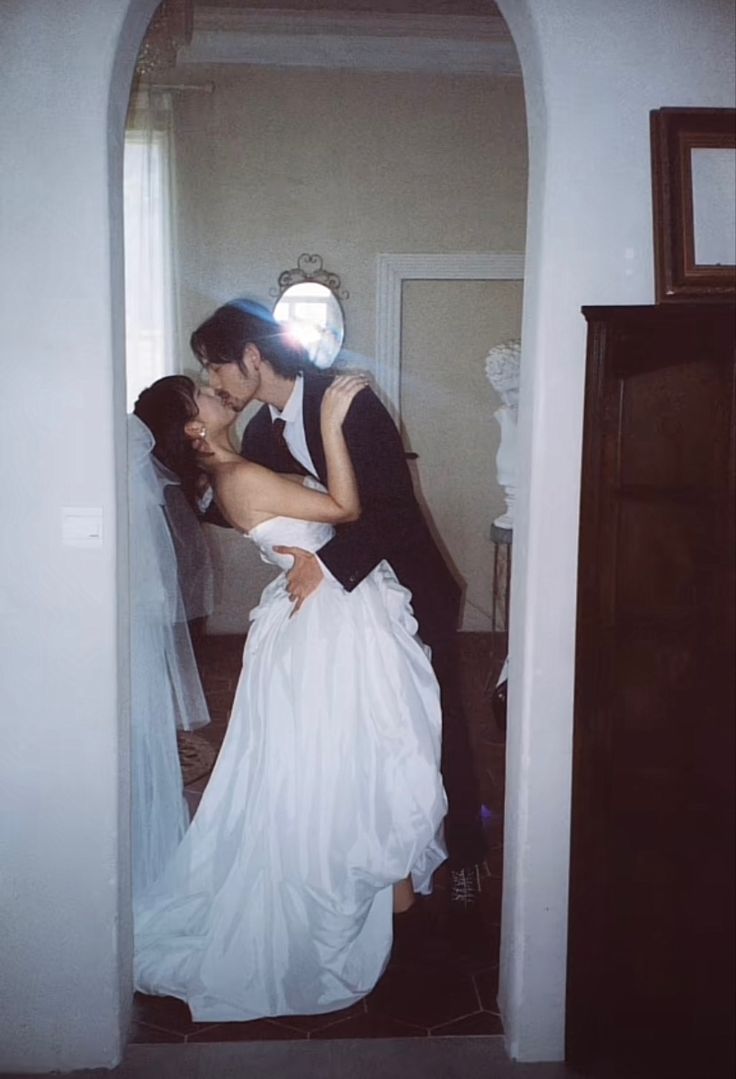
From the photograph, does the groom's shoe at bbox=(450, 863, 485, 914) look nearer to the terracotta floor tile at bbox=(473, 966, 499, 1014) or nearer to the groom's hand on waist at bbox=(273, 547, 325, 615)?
the terracotta floor tile at bbox=(473, 966, 499, 1014)

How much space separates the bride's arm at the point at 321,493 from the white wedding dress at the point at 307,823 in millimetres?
234

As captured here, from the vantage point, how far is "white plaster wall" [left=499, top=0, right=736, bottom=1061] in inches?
85.4

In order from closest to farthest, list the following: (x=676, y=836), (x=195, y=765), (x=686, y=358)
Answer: (x=686, y=358)
(x=676, y=836)
(x=195, y=765)

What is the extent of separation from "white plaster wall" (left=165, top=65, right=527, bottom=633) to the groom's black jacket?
3361 millimetres

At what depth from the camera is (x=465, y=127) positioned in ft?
20.3

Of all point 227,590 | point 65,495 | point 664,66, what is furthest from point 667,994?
point 227,590

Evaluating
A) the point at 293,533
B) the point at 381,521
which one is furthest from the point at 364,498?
the point at 293,533

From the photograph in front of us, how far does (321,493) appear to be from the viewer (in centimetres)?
304

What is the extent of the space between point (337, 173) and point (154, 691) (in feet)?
13.5

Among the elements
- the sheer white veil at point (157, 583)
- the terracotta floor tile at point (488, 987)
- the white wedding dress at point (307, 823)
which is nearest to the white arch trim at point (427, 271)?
the sheer white veil at point (157, 583)

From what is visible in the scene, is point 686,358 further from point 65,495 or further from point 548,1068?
point 548,1068

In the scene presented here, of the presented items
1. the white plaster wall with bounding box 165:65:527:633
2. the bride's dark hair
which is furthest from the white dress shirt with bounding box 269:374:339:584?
the white plaster wall with bounding box 165:65:527:633

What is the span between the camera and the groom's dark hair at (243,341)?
312 centimetres

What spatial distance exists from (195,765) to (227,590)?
2.08 metres
